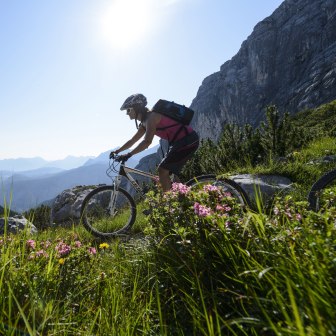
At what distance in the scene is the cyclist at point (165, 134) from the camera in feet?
22.1

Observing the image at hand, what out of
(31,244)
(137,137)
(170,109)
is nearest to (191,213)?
(31,244)

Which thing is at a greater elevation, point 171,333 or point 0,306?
point 0,306

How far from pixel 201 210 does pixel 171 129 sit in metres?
4.08

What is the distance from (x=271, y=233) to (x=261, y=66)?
504 feet

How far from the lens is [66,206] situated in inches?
581

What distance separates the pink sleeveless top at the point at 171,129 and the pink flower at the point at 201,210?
398 cm

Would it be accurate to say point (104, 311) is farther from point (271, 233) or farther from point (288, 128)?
point (288, 128)

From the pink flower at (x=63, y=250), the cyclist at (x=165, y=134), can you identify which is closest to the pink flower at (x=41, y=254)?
the pink flower at (x=63, y=250)

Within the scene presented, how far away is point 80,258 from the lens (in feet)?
11.0

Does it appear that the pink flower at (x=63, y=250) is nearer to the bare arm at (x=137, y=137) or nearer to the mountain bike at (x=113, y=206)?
the mountain bike at (x=113, y=206)

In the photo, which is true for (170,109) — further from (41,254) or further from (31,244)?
(41,254)

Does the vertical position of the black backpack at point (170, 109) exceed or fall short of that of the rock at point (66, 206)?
it exceeds it

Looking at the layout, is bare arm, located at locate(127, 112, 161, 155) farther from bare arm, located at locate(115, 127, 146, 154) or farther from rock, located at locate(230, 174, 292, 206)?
rock, located at locate(230, 174, 292, 206)

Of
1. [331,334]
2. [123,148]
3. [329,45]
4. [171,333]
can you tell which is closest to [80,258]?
[171,333]
